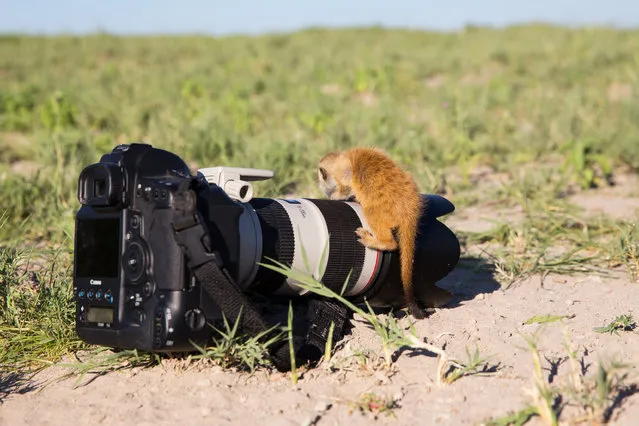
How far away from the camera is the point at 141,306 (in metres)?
2.48

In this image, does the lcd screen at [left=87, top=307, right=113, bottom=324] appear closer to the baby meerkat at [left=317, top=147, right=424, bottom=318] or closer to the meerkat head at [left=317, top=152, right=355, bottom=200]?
the baby meerkat at [left=317, top=147, right=424, bottom=318]

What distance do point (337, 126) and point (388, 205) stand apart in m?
3.28

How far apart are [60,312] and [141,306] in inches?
25.7

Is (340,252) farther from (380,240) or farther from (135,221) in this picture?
(135,221)

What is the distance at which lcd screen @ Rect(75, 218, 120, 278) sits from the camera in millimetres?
2576

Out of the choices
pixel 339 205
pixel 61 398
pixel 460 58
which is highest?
pixel 460 58

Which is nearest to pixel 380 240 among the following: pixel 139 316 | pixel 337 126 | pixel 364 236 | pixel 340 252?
pixel 364 236

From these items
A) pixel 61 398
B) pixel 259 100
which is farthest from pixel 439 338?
pixel 259 100

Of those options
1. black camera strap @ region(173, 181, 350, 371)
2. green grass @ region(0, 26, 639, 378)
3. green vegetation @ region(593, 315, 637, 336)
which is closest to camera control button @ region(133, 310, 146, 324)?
black camera strap @ region(173, 181, 350, 371)

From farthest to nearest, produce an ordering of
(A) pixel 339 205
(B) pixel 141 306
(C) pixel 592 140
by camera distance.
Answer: (C) pixel 592 140 → (A) pixel 339 205 → (B) pixel 141 306

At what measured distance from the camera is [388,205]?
3025 millimetres

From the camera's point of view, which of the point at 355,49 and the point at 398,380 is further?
the point at 355,49

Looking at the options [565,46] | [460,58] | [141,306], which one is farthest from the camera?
[565,46]

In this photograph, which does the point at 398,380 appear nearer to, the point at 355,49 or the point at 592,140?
the point at 592,140
